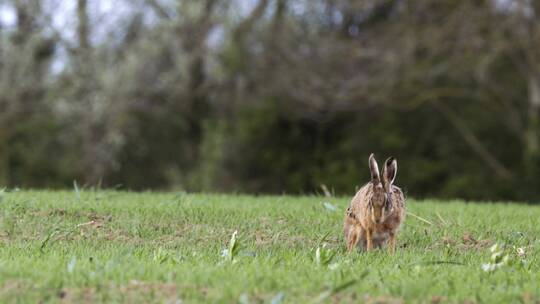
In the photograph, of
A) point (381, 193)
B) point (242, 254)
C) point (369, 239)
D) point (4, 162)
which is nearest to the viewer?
point (242, 254)

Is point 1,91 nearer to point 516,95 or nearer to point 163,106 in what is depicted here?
point 163,106

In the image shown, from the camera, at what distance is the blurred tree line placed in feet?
84.8

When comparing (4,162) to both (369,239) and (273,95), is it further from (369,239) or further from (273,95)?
(369,239)

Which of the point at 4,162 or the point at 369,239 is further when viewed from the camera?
the point at 4,162

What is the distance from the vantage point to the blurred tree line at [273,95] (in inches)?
1018

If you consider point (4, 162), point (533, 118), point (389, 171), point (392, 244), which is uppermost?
point (389, 171)

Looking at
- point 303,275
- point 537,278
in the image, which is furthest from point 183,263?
point 537,278

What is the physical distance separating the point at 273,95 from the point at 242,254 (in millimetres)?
20269

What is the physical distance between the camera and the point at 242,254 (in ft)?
27.0

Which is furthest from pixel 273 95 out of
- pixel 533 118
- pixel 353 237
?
pixel 353 237

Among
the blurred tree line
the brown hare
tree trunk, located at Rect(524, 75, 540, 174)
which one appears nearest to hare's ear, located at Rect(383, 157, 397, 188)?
the brown hare

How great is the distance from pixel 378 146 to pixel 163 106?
6435 mm

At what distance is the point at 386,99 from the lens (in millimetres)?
26594

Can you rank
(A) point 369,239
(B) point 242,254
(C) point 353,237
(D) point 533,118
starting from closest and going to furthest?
(B) point 242,254, (A) point 369,239, (C) point 353,237, (D) point 533,118
